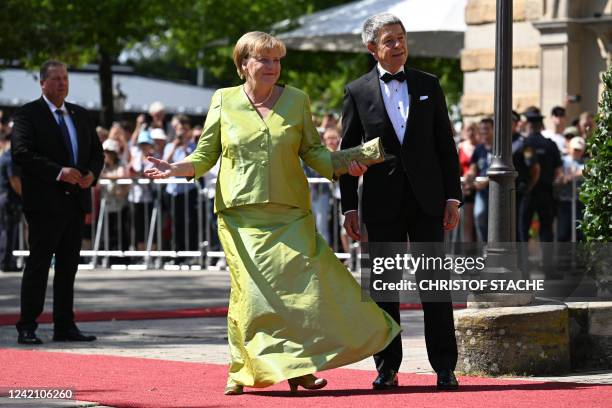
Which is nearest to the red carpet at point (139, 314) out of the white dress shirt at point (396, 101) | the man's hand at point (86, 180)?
the man's hand at point (86, 180)

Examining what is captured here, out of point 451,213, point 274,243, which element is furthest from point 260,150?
point 451,213

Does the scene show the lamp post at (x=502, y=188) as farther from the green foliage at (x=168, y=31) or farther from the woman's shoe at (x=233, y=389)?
the green foliage at (x=168, y=31)

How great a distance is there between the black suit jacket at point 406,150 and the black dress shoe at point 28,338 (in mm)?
3474

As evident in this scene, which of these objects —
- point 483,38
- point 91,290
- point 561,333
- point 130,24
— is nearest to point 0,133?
point 91,290

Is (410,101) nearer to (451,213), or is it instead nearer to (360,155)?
Result: (360,155)

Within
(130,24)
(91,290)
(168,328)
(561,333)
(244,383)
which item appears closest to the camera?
(244,383)

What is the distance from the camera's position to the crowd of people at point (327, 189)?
16406 millimetres

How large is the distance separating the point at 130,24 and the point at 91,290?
1950cm

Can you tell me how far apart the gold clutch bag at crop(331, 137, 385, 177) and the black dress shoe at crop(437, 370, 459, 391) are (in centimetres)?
121

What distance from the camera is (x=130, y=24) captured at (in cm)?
3475

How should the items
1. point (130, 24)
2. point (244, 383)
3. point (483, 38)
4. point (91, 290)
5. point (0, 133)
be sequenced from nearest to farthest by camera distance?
1. point (244, 383)
2. point (91, 290)
3. point (0, 133)
4. point (483, 38)
5. point (130, 24)

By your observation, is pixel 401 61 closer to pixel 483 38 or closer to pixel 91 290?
pixel 91 290

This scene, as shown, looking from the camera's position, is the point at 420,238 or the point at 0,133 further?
the point at 0,133

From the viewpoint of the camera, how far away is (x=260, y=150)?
792 centimetres
